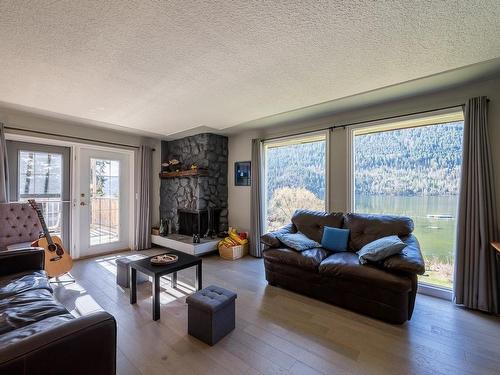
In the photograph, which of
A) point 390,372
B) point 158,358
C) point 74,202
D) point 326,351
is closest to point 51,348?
point 158,358

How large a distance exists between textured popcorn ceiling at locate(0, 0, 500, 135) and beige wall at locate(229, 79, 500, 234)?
2.14 feet

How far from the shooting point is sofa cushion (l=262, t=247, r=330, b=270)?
8.79ft

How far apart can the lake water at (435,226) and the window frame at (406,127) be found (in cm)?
14

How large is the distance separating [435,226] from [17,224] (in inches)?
218

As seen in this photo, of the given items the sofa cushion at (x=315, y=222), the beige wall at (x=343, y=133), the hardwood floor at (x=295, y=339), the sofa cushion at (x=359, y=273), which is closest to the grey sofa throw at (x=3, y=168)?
the hardwood floor at (x=295, y=339)

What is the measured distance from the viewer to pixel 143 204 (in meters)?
4.82

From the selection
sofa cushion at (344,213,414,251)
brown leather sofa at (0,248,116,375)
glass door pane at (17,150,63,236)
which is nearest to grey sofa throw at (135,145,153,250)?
glass door pane at (17,150,63,236)

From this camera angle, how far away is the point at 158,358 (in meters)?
1.73

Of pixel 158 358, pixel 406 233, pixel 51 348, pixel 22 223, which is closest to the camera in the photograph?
pixel 51 348

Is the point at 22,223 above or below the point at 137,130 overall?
below

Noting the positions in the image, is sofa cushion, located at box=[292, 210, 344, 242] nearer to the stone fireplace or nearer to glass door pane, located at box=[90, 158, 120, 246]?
the stone fireplace

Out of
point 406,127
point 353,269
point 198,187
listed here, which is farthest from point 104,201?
point 406,127

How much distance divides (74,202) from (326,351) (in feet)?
14.7

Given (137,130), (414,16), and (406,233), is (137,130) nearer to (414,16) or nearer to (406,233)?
(414,16)
